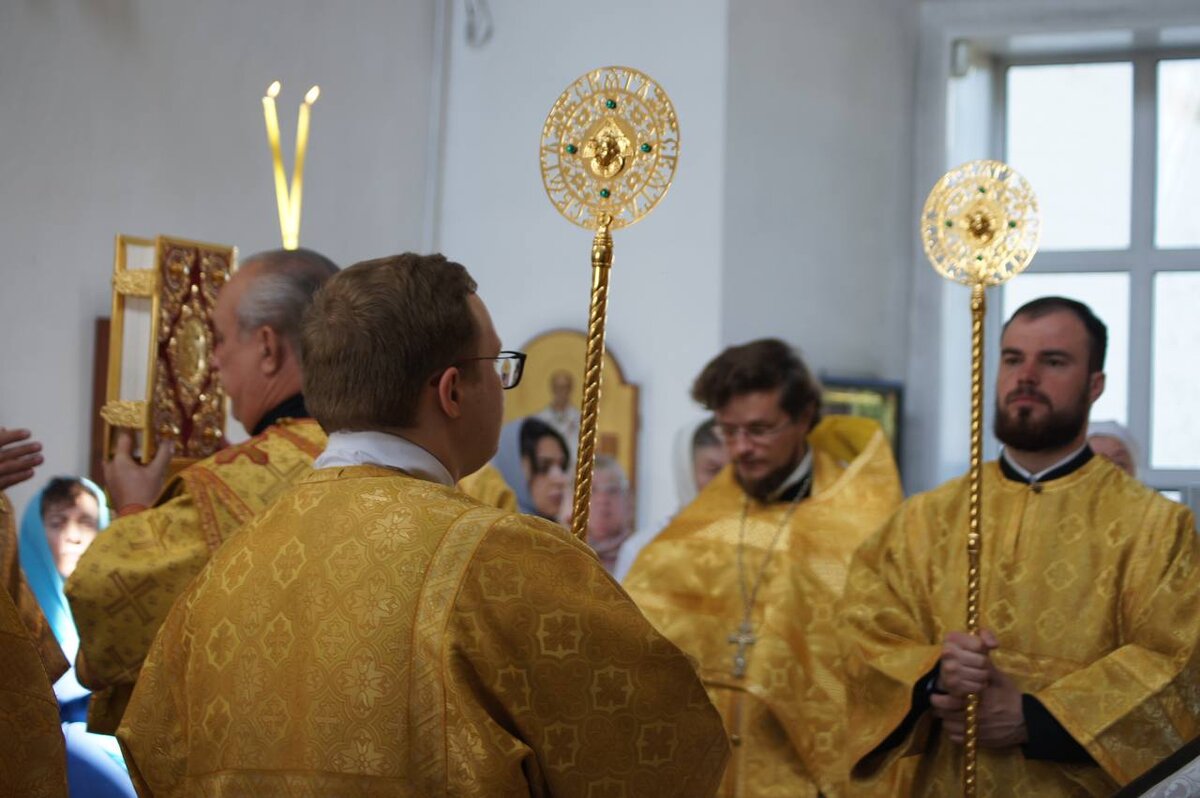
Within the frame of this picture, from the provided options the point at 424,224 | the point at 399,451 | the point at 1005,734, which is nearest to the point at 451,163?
the point at 424,224

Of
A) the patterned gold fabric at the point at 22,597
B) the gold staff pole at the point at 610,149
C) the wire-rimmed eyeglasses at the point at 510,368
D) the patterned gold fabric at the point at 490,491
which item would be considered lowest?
the patterned gold fabric at the point at 22,597

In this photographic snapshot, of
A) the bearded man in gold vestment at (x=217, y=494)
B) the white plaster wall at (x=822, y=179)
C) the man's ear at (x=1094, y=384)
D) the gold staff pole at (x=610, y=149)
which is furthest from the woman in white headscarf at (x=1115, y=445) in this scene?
the bearded man in gold vestment at (x=217, y=494)

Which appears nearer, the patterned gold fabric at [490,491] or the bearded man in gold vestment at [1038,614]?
the bearded man in gold vestment at [1038,614]

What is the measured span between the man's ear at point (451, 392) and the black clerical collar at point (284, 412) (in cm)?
116

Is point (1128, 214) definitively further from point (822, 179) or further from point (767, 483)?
point (767, 483)

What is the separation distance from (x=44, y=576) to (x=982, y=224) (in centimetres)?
333

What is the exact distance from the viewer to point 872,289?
8.34 m

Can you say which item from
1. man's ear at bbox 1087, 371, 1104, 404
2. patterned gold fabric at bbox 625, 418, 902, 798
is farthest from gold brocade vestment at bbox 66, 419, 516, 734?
man's ear at bbox 1087, 371, 1104, 404

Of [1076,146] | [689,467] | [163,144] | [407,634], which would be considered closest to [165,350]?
[407,634]

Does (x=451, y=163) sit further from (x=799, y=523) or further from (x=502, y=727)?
(x=502, y=727)

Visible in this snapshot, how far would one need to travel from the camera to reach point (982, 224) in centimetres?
373

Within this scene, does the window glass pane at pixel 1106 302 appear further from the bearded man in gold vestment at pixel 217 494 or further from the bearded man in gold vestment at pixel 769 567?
the bearded man in gold vestment at pixel 217 494

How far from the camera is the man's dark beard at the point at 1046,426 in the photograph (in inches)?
146

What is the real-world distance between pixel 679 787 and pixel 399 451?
0.58 meters
